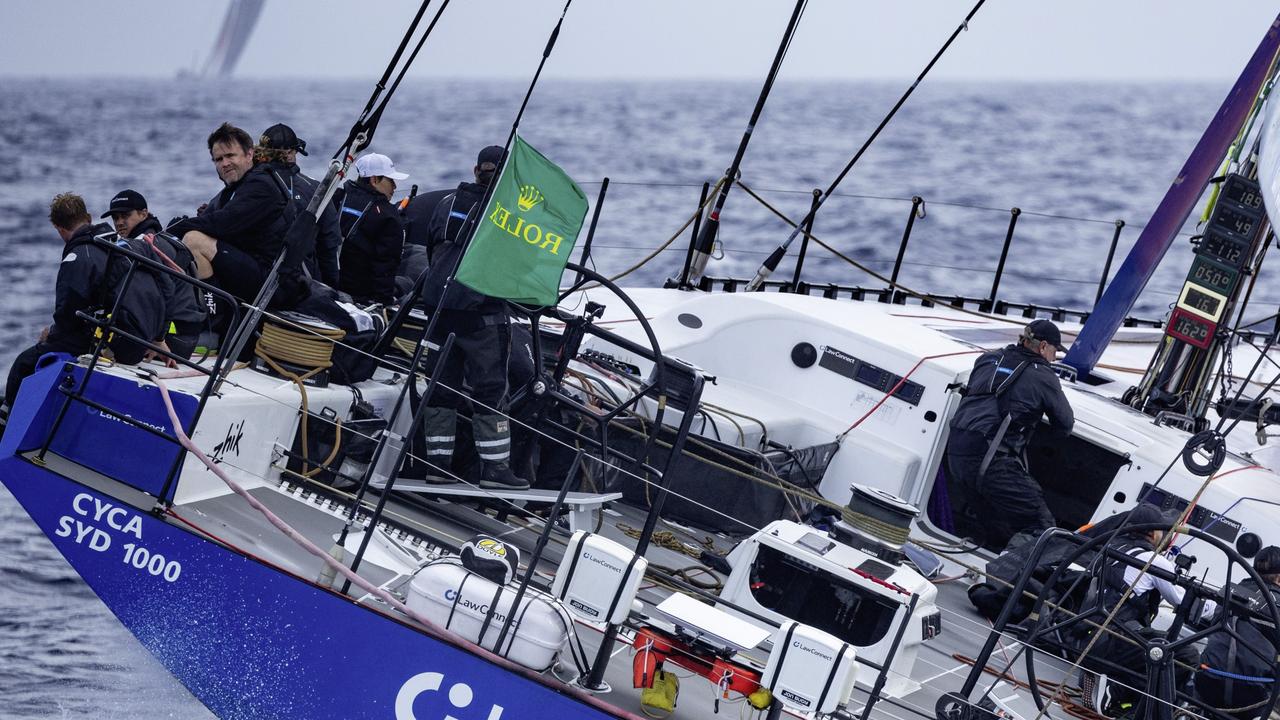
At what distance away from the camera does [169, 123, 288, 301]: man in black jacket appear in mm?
6039

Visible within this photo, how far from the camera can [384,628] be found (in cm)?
487

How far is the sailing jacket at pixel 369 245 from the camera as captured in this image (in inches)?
286

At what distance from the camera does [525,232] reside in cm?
516

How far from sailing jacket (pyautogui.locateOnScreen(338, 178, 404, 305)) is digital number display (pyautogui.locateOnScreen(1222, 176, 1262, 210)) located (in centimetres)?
395


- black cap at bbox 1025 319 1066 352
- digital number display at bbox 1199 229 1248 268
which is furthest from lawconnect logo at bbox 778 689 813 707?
digital number display at bbox 1199 229 1248 268

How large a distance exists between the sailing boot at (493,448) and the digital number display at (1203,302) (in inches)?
136

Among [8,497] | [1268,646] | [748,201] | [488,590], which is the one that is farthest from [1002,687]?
[748,201]

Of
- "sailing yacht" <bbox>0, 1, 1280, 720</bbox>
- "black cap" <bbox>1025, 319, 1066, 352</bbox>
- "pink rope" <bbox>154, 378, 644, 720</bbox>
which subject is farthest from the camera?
"black cap" <bbox>1025, 319, 1066, 352</bbox>

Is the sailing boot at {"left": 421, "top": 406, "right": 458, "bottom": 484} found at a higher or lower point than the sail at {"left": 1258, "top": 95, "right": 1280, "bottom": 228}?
lower

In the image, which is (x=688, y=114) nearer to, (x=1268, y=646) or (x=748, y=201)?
(x=748, y=201)

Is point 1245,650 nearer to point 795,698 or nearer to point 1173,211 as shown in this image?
point 795,698

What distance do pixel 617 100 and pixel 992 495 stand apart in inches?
1563

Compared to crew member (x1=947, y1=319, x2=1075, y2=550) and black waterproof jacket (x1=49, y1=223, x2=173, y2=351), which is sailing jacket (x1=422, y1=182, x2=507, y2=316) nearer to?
black waterproof jacket (x1=49, y1=223, x2=173, y2=351)

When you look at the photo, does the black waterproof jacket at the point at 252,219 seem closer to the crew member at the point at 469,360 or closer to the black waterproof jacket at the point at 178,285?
the black waterproof jacket at the point at 178,285
